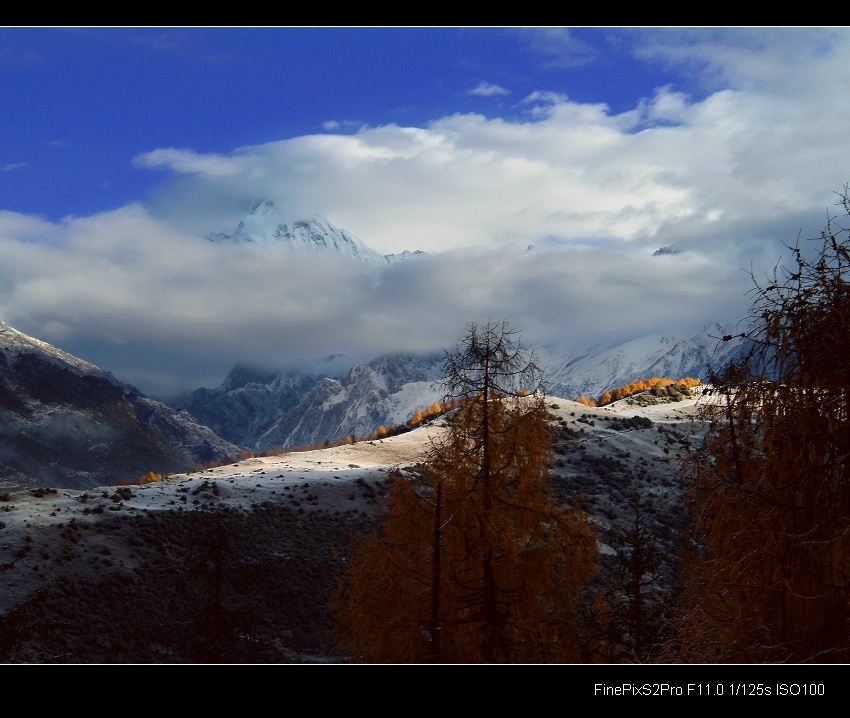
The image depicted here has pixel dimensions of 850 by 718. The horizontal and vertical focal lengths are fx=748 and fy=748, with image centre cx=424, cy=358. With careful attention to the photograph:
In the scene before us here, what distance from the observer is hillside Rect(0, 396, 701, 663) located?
30738 millimetres

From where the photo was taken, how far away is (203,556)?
2892 centimetres

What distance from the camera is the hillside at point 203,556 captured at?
101 feet

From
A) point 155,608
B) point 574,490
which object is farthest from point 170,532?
point 574,490

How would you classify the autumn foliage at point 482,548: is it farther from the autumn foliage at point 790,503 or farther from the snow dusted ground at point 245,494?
the autumn foliage at point 790,503

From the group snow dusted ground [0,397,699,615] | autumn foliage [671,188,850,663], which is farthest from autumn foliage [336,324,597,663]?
autumn foliage [671,188,850,663]

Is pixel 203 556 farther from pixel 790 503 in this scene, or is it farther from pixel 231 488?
pixel 231 488

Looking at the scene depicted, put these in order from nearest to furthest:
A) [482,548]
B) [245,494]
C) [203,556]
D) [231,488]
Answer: [482,548] < [203,556] < [245,494] < [231,488]

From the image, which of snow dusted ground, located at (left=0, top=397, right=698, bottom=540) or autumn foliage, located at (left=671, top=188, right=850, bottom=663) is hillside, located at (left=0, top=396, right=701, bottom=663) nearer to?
snow dusted ground, located at (left=0, top=397, right=698, bottom=540)

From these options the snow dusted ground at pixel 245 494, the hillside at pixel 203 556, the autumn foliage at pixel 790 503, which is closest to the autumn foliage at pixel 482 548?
the snow dusted ground at pixel 245 494

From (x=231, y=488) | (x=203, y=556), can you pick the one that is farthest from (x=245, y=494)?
(x=203, y=556)

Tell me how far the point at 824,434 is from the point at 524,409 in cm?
976

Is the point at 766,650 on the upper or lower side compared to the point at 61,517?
upper
